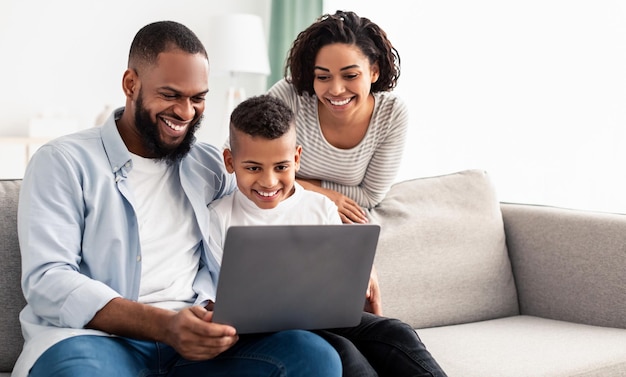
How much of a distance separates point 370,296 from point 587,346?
622 mm

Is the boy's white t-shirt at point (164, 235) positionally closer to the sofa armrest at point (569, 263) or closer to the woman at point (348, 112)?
the woman at point (348, 112)

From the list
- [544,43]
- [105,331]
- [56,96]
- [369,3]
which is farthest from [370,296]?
[56,96]

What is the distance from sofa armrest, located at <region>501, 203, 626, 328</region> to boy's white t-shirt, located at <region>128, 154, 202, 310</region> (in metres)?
1.18

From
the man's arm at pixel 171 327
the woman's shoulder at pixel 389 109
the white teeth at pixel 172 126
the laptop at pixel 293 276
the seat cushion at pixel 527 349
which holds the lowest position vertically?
the seat cushion at pixel 527 349

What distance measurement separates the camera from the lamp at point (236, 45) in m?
4.63

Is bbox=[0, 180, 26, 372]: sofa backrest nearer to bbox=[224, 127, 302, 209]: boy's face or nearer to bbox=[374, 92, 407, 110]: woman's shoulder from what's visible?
bbox=[224, 127, 302, 209]: boy's face

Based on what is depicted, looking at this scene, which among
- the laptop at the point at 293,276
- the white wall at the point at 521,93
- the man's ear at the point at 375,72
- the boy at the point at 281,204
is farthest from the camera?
the white wall at the point at 521,93

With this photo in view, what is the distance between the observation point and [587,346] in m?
2.17

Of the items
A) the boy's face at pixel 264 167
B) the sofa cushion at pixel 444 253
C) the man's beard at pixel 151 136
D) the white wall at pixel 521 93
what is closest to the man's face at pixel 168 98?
the man's beard at pixel 151 136

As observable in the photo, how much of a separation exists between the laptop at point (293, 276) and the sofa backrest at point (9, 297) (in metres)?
0.57

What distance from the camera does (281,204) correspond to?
6.17 feet

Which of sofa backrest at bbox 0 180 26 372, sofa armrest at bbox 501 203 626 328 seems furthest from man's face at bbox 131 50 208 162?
sofa armrest at bbox 501 203 626 328

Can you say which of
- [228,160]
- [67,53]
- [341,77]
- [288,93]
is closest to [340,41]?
[341,77]

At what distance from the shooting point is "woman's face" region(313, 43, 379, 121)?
87.5 inches
